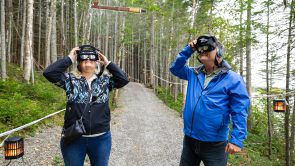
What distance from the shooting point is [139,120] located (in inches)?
479

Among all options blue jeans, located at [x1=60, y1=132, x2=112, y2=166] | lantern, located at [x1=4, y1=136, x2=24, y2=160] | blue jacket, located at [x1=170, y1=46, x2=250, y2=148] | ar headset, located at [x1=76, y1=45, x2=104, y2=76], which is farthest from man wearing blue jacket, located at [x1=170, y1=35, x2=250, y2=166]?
lantern, located at [x1=4, y1=136, x2=24, y2=160]

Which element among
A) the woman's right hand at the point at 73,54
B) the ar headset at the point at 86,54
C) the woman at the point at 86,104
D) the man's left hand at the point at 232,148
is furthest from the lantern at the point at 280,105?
the woman's right hand at the point at 73,54

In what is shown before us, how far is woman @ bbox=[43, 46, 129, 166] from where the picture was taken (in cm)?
283

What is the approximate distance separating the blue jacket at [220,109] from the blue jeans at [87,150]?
1000mm

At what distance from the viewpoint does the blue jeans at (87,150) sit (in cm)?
286

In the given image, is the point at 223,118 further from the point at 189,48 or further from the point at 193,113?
the point at 189,48

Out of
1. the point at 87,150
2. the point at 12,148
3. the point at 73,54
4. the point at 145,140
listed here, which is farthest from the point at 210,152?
the point at 145,140

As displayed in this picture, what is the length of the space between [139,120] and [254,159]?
18.0 feet

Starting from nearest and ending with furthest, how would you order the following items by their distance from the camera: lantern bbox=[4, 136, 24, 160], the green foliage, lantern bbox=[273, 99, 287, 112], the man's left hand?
1. the man's left hand
2. lantern bbox=[4, 136, 24, 160]
3. lantern bbox=[273, 99, 287, 112]
4. the green foliage

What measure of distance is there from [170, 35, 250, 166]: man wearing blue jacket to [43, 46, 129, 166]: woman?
0.99m

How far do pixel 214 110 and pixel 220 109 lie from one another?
63 mm

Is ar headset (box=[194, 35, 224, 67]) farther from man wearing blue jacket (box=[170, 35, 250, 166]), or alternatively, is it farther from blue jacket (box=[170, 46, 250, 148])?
blue jacket (box=[170, 46, 250, 148])

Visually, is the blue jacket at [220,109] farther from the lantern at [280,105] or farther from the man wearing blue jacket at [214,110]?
the lantern at [280,105]

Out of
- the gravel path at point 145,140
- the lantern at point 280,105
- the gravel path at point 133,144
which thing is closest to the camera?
the gravel path at point 133,144
